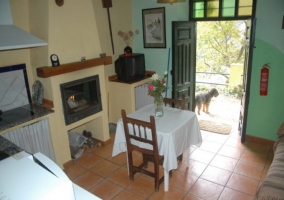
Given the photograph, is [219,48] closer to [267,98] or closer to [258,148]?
[267,98]

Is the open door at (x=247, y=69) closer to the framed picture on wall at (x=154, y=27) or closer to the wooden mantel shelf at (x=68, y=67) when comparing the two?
the framed picture on wall at (x=154, y=27)

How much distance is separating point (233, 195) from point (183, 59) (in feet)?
7.37

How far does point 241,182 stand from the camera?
2.76 metres

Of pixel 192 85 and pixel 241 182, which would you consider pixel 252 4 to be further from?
pixel 241 182

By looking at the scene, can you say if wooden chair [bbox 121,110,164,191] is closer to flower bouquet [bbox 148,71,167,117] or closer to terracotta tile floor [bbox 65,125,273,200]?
terracotta tile floor [bbox 65,125,273,200]

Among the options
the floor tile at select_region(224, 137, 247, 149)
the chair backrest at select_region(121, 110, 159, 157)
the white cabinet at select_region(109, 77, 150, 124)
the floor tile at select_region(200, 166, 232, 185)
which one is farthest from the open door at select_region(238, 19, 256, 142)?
the chair backrest at select_region(121, 110, 159, 157)

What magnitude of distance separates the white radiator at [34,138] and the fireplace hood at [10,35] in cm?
97

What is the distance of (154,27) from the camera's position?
412 cm

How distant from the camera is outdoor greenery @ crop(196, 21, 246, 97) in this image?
6.63 m

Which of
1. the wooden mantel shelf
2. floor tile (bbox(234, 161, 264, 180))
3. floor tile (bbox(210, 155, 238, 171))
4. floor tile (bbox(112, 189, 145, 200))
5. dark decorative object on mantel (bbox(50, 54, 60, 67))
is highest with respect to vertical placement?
dark decorative object on mantel (bbox(50, 54, 60, 67))

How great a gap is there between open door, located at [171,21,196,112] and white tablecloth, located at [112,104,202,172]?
3.15ft

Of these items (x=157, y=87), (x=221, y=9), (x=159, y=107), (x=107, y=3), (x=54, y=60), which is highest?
(x=107, y=3)

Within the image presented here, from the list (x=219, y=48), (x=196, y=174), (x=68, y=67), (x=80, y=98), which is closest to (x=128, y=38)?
(x=80, y=98)

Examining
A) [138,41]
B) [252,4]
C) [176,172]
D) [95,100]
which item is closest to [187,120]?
[176,172]
